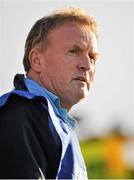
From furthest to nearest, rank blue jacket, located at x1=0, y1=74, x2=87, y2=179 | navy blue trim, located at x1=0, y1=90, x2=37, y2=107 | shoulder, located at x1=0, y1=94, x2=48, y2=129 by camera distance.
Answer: navy blue trim, located at x1=0, y1=90, x2=37, y2=107 < shoulder, located at x1=0, y1=94, x2=48, y2=129 < blue jacket, located at x1=0, y1=74, x2=87, y2=179

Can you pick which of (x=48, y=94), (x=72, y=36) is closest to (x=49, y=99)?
(x=48, y=94)

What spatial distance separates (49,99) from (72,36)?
19.7 inches

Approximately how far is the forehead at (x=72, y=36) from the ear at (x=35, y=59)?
14 cm

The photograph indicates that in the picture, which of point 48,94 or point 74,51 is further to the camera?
point 74,51

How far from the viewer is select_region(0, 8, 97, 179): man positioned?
3.98 metres

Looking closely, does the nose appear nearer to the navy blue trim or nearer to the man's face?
the man's face

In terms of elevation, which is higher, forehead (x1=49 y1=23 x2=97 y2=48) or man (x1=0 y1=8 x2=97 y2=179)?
forehead (x1=49 y1=23 x2=97 y2=48)

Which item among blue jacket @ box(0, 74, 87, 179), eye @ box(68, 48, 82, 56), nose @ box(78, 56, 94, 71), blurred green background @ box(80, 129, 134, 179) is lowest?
blurred green background @ box(80, 129, 134, 179)

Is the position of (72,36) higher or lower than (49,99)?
higher

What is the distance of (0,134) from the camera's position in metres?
4.03

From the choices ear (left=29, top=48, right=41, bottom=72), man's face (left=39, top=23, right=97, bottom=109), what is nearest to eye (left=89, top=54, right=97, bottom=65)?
man's face (left=39, top=23, right=97, bottom=109)

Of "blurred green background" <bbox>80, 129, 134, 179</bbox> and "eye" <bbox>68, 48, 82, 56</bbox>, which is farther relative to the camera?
"blurred green background" <bbox>80, 129, 134, 179</bbox>

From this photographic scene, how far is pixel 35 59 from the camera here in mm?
4777

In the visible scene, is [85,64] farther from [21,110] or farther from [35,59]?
[21,110]
